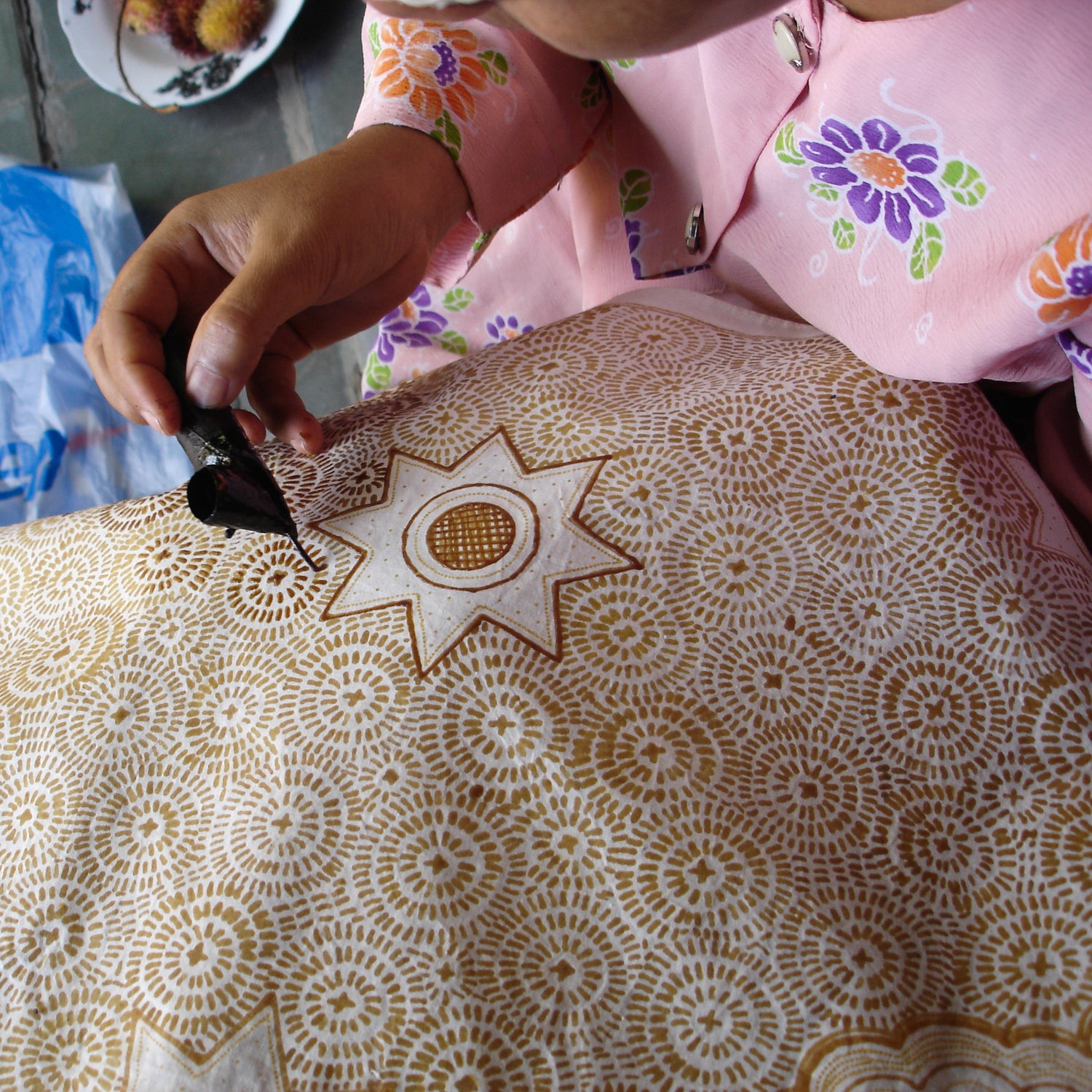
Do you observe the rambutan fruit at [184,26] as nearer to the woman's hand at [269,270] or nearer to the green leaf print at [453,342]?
the green leaf print at [453,342]

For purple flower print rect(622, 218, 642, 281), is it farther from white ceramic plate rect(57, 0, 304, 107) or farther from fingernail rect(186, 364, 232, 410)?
white ceramic plate rect(57, 0, 304, 107)

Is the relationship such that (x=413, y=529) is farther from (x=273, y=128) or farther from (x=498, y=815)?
(x=273, y=128)

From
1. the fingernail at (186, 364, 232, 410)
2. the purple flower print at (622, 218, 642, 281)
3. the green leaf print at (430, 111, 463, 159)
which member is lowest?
the purple flower print at (622, 218, 642, 281)

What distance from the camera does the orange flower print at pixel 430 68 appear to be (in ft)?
1.84

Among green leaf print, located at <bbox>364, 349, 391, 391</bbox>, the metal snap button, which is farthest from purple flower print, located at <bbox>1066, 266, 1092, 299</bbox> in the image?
green leaf print, located at <bbox>364, 349, 391, 391</bbox>

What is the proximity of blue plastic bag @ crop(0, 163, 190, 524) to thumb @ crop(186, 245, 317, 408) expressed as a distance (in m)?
0.72

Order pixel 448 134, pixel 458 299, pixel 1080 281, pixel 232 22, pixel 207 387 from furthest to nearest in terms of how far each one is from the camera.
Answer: pixel 232 22
pixel 458 299
pixel 448 134
pixel 207 387
pixel 1080 281

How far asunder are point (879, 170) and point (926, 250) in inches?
1.8

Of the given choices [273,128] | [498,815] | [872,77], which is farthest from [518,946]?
[273,128]

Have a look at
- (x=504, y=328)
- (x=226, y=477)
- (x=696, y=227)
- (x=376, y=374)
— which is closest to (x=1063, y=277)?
(x=696, y=227)

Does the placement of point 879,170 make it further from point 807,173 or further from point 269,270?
point 269,270

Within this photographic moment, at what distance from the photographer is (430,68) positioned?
0.57m

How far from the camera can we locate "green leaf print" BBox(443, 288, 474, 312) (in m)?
0.75

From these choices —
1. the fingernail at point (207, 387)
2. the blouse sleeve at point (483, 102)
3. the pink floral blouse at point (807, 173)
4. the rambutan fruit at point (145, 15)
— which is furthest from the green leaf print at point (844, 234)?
the rambutan fruit at point (145, 15)
